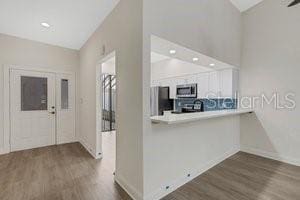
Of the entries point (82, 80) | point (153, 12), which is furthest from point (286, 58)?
point (82, 80)

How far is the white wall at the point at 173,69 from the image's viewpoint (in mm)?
4359

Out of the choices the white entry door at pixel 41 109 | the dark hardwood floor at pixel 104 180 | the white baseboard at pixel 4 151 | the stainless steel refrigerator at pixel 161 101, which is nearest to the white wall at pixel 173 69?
the stainless steel refrigerator at pixel 161 101

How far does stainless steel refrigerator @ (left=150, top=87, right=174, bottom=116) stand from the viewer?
517 cm

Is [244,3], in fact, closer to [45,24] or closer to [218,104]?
[218,104]

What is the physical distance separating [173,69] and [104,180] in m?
3.74

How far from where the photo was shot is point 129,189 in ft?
6.75

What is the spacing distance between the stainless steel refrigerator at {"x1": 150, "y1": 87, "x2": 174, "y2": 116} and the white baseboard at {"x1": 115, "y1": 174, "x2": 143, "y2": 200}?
9.79 ft

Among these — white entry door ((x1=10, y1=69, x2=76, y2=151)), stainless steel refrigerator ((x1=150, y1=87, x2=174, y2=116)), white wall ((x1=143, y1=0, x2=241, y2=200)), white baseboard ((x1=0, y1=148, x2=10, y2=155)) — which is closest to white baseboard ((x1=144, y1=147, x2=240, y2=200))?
white wall ((x1=143, y1=0, x2=241, y2=200))

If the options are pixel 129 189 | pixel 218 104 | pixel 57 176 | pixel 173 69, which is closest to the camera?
pixel 129 189

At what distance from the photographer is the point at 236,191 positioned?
7.06ft

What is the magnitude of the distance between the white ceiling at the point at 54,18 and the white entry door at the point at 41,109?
969mm

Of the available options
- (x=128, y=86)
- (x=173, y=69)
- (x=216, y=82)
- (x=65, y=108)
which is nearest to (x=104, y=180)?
(x=128, y=86)

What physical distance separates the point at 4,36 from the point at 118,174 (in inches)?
156

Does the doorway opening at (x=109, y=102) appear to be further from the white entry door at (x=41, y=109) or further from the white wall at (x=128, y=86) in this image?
the white wall at (x=128, y=86)
